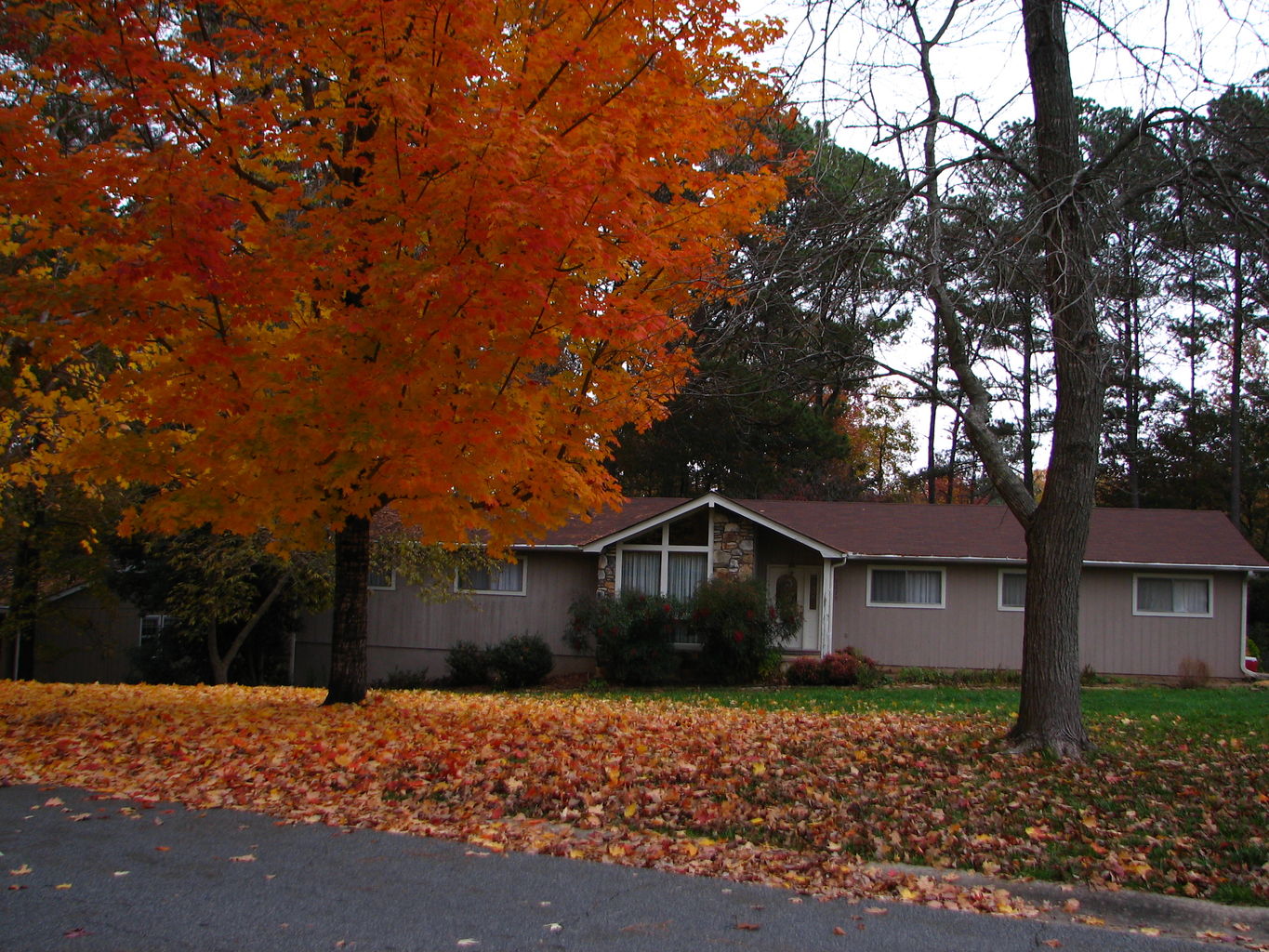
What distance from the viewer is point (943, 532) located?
22.1 m

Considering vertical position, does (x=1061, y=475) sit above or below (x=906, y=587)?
above

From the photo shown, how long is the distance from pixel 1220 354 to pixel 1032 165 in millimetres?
29287

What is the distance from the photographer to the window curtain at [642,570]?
67.3ft

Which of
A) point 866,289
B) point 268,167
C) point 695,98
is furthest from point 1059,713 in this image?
point 268,167

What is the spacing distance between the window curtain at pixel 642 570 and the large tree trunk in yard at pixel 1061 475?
12.5m

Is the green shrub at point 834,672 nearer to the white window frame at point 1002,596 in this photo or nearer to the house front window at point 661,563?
the house front window at point 661,563

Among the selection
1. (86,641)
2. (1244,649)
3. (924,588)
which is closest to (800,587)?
(924,588)

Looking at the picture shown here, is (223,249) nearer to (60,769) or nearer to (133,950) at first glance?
(60,769)

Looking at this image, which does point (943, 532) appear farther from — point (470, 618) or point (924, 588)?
point (470, 618)

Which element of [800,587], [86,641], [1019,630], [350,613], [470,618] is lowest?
[86,641]

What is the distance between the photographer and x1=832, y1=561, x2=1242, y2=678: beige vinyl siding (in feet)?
67.6

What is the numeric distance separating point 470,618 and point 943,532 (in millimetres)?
10333

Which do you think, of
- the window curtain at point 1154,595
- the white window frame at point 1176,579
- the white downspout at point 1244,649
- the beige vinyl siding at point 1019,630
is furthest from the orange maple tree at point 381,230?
the white downspout at point 1244,649

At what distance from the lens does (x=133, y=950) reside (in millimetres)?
4070
